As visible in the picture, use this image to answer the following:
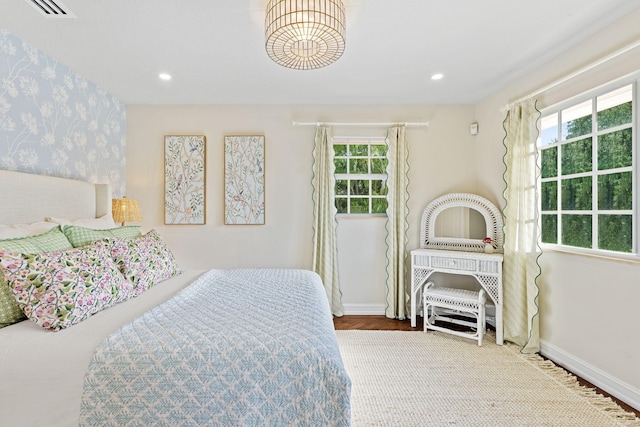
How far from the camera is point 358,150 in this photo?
3.50m

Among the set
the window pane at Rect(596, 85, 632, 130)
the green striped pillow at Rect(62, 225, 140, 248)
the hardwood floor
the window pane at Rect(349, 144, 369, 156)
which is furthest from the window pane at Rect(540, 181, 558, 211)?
the green striped pillow at Rect(62, 225, 140, 248)

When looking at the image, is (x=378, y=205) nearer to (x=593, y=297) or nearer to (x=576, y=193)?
(x=576, y=193)

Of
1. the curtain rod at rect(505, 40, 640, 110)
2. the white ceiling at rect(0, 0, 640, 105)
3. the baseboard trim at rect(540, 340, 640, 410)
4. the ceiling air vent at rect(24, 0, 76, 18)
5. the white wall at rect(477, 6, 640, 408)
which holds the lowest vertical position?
the baseboard trim at rect(540, 340, 640, 410)

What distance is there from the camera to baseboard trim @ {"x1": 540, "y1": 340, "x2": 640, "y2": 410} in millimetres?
1814

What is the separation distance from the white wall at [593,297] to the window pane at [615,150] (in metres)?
0.38

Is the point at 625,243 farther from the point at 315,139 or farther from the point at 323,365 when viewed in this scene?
the point at 315,139

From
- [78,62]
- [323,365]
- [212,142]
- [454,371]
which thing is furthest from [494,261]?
[78,62]

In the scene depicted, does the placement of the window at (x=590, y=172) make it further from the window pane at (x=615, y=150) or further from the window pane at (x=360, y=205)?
the window pane at (x=360, y=205)

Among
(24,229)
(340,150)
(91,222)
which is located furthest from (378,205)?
(24,229)

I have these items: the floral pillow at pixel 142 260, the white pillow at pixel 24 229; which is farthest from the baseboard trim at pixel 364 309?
the white pillow at pixel 24 229

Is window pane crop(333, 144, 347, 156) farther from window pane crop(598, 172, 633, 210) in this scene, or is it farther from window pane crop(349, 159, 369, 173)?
window pane crop(598, 172, 633, 210)

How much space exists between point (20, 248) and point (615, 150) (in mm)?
3645

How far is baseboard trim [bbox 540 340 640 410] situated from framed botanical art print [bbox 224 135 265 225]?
3005 mm

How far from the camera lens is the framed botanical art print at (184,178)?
3330mm
